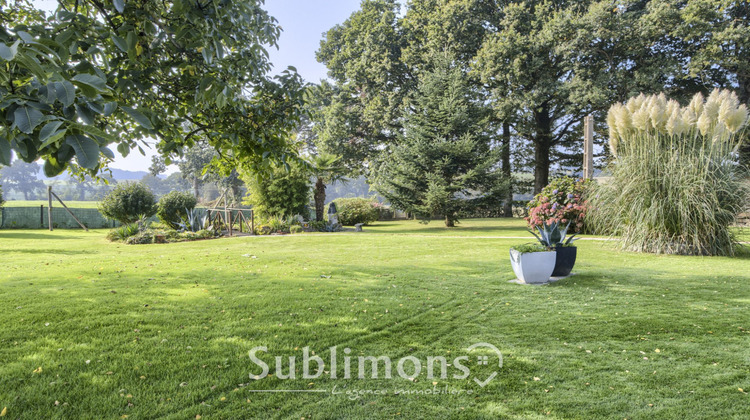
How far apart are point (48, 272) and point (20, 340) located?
3835 mm

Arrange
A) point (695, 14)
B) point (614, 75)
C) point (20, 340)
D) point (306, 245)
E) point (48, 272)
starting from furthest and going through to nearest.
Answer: point (614, 75) < point (695, 14) < point (306, 245) < point (48, 272) < point (20, 340)

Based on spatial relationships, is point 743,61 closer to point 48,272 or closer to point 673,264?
point 673,264

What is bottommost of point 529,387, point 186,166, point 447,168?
point 529,387

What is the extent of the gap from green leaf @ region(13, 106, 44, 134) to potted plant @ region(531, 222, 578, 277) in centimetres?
551

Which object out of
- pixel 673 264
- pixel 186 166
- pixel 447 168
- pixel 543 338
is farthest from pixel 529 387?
pixel 186 166

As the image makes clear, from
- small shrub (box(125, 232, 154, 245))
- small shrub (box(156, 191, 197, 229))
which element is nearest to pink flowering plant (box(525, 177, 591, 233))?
small shrub (box(125, 232, 154, 245))

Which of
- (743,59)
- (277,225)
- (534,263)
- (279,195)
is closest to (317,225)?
(277,225)

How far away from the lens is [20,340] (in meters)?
3.04

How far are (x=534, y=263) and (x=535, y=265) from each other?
32 mm

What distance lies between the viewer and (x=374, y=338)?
3.22 metres

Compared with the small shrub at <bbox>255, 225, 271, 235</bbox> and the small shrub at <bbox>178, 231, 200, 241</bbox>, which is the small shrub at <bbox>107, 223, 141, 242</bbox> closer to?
the small shrub at <bbox>178, 231, 200, 241</bbox>

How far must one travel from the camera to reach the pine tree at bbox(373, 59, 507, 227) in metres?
15.9

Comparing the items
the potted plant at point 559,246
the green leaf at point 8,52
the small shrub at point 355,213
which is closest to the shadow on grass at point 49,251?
the green leaf at point 8,52

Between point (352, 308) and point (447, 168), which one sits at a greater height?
point (447, 168)
